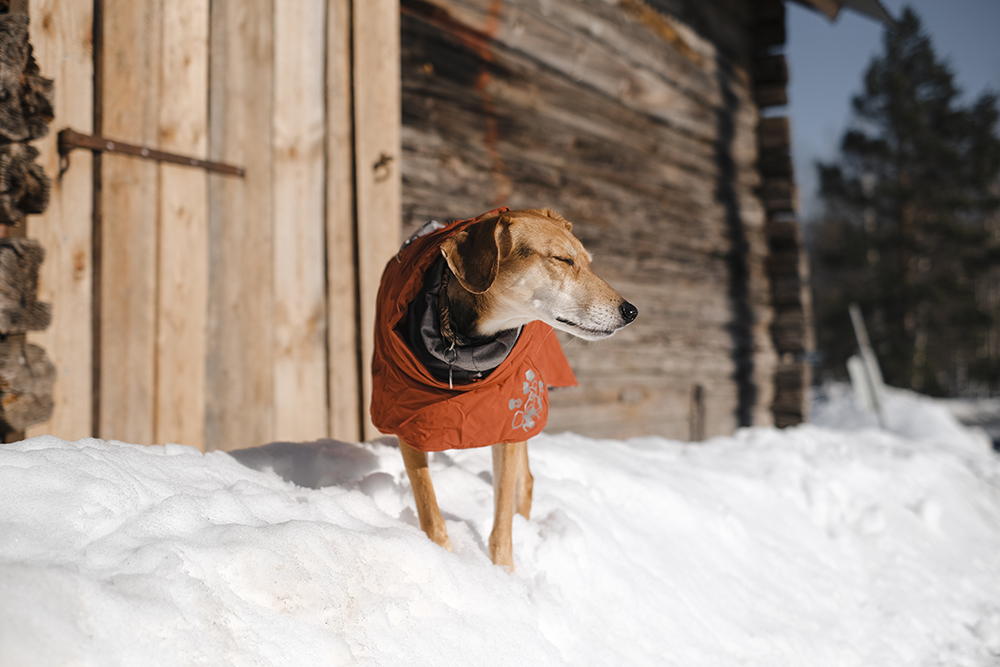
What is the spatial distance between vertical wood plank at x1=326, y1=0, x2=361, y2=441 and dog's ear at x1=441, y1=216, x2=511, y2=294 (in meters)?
1.56

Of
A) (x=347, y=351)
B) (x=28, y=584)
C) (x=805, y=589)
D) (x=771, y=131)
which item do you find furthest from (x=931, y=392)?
(x=28, y=584)

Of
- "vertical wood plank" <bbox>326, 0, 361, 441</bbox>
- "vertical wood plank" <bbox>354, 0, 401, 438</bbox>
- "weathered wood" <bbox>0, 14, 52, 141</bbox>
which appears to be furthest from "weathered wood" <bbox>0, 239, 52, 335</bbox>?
"vertical wood plank" <bbox>354, 0, 401, 438</bbox>

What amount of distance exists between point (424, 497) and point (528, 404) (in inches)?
17.2

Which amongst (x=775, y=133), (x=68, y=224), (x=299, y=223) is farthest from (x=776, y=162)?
(x=68, y=224)

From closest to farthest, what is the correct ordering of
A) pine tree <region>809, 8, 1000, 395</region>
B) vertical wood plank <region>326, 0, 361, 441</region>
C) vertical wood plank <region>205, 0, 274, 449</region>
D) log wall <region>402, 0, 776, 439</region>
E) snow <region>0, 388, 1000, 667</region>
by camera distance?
snow <region>0, 388, 1000, 667</region> < vertical wood plank <region>205, 0, 274, 449</region> < vertical wood plank <region>326, 0, 361, 441</region> < log wall <region>402, 0, 776, 439</region> < pine tree <region>809, 8, 1000, 395</region>

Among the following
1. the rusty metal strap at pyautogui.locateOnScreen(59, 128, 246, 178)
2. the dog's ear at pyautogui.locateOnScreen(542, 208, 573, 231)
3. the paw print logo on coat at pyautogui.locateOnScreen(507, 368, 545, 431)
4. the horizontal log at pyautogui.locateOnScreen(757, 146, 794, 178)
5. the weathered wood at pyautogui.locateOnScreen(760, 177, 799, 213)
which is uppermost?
the horizontal log at pyautogui.locateOnScreen(757, 146, 794, 178)

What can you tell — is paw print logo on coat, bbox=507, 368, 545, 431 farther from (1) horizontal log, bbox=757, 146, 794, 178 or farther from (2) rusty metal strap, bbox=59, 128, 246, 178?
(1) horizontal log, bbox=757, 146, 794, 178

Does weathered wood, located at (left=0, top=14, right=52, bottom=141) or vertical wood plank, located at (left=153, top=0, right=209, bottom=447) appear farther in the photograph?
vertical wood plank, located at (left=153, top=0, right=209, bottom=447)

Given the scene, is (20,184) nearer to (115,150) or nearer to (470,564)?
(115,150)

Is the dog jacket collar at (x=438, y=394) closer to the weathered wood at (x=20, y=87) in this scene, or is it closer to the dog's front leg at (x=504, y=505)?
the dog's front leg at (x=504, y=505)

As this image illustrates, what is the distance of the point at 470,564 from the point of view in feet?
5.72

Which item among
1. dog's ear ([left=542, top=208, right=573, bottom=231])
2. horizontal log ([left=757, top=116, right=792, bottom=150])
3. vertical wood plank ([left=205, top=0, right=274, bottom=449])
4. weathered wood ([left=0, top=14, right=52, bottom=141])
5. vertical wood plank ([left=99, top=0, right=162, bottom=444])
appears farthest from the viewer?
horizontal log ([left=757, top=116, right=792, bottom=150])

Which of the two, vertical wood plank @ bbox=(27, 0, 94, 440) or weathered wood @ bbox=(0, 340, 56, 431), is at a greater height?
vertical wood plank @ bbox=(27, 0, 94, 440)

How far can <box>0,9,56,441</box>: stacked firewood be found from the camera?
6.44 ft
